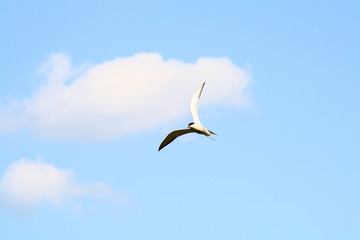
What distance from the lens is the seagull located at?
48.3 meters

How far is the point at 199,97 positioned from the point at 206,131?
15.2 feet

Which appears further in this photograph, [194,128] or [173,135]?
[173,135]

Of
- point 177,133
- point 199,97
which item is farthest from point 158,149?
point 199,97

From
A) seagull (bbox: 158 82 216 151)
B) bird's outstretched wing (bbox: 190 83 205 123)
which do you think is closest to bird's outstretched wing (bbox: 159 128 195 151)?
seagull (bbox: 158 82 216 151)

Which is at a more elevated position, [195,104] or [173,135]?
[195,104]

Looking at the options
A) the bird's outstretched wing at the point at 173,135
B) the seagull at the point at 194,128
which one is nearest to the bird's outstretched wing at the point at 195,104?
the seagull at the point at 194,128

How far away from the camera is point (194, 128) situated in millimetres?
48500

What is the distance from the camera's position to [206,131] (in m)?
48.1

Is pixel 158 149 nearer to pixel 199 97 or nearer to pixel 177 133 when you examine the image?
pixel 177 133

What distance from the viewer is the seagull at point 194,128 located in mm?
48338

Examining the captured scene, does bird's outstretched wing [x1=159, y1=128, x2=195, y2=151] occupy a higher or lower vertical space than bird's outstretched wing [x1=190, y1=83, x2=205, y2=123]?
lower

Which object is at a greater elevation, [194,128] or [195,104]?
[195,104]

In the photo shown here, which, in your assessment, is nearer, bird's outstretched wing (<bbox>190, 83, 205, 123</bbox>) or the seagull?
the seagull

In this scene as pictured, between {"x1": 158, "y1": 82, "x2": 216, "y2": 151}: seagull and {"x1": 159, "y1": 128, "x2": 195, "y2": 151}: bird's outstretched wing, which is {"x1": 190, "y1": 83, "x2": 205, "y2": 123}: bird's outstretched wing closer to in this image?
{"x1": 158, "y1": 82, "x2": 216, "y2": 151}: seagull
